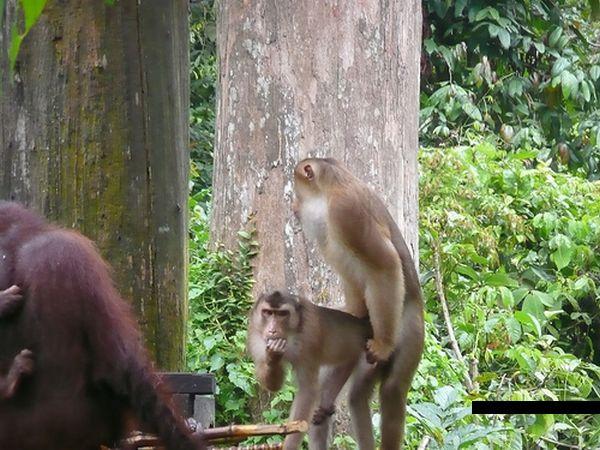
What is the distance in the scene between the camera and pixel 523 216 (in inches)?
272

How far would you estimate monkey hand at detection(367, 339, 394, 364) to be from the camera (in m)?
3.42

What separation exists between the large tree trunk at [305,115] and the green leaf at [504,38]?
10.8ft

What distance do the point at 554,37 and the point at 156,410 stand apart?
21.8 ft

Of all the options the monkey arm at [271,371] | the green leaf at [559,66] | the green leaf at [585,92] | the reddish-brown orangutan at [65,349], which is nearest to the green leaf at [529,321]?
the green leaf at [585,92]

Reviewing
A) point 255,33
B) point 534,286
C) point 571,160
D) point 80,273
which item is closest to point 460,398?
point 255,33

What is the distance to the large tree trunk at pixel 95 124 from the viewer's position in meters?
2.68

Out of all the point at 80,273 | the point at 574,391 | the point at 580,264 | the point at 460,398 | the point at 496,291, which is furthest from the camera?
the point at 580,264

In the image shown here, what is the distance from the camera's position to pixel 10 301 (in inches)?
92.0

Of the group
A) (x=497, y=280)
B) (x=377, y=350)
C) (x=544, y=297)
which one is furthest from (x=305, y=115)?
(x=544, y=297)

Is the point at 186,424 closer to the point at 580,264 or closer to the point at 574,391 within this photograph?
the point at 574,391

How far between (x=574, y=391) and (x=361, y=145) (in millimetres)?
1634

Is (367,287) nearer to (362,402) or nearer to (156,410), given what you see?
(362,402)

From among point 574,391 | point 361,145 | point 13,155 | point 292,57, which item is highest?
point 292,57

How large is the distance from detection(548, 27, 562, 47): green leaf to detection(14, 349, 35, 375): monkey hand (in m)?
6.69
